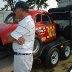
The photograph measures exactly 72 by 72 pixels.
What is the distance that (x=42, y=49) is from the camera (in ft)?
27.1

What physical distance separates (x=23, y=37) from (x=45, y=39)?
5271 millimetres

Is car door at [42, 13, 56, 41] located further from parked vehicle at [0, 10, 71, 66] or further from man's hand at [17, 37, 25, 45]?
man's hand at [17, 37, 25, 45]

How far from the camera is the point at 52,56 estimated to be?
27.2 ft

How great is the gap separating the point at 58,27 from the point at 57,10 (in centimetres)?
90

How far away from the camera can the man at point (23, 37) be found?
3.71 m

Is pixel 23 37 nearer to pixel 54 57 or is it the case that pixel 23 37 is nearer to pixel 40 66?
pixel 54 57

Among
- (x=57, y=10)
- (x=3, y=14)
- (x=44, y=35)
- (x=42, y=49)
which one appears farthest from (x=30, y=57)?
(x=3, y=14)

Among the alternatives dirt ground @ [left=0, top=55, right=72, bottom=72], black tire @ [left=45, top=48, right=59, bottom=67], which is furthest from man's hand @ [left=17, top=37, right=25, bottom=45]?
black tire @ [left=45, top=48, right=59, bottom=67]

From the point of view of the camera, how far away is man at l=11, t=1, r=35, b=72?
3.71 meters

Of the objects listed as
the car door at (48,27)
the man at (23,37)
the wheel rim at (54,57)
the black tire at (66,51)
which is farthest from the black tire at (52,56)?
the man at (23,37)

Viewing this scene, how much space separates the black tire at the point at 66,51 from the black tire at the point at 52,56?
0.67 meters

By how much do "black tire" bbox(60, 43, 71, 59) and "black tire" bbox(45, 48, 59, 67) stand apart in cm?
67

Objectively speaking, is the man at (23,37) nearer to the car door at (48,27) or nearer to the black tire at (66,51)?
the car door at (48,27)

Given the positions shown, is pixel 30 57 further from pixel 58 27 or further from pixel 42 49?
pixel 58 27
